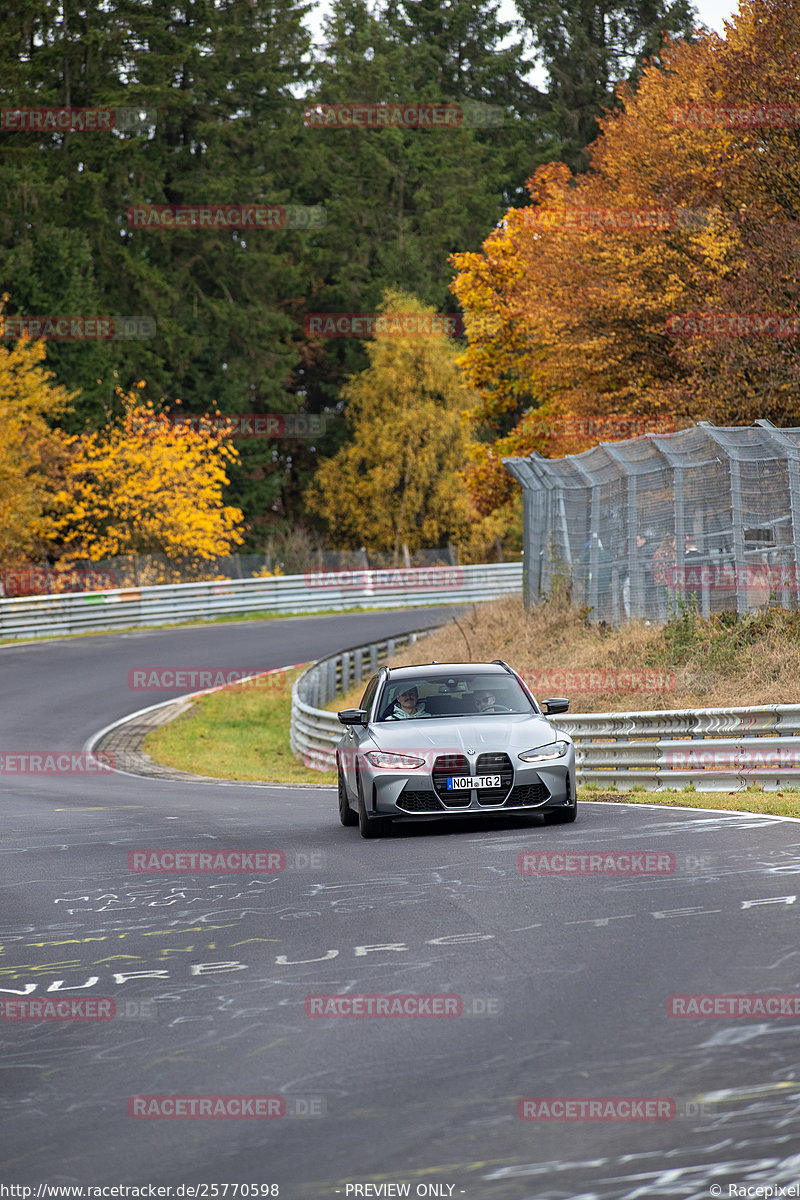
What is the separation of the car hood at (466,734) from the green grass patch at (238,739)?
8576 mm

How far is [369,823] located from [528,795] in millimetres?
1422

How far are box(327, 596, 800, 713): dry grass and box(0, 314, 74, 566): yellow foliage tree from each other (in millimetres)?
24329

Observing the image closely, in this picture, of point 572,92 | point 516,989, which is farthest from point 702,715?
point 572,92

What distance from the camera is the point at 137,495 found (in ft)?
177

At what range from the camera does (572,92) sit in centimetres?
7412

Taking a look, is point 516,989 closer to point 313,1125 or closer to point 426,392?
point 313,1125

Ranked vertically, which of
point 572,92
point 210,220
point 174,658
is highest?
point 572,92

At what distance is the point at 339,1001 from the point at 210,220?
59754 mm
